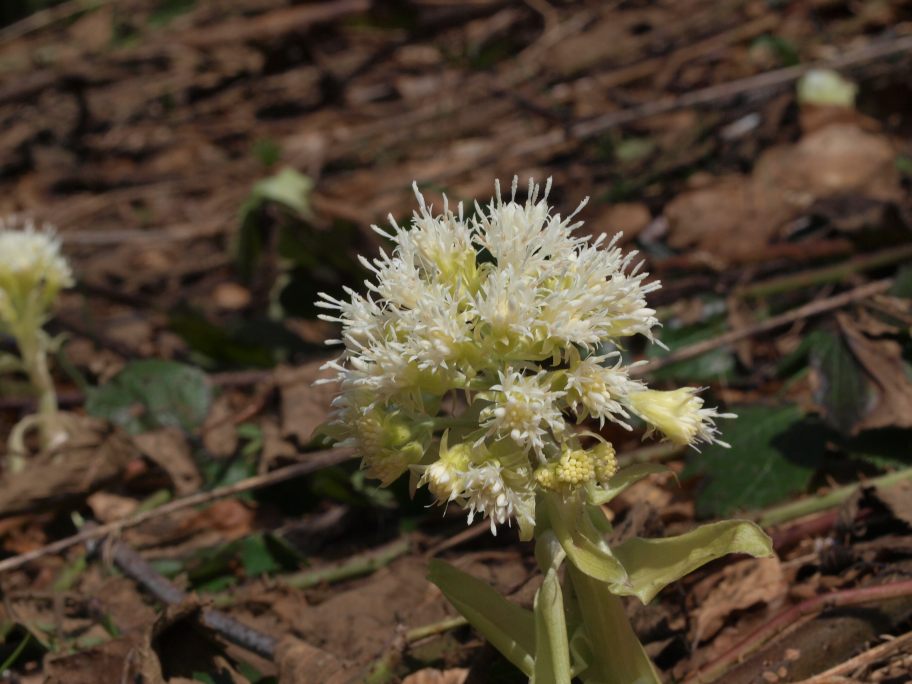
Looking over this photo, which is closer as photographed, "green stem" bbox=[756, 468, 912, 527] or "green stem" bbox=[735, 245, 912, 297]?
"green stem" bbox=[756, 468, 912, 527]

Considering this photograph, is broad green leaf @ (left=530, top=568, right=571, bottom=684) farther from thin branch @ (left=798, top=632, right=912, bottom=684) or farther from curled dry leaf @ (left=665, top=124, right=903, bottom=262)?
curled dry leaf @ (left=665, top=124, right=903, bottom=262)

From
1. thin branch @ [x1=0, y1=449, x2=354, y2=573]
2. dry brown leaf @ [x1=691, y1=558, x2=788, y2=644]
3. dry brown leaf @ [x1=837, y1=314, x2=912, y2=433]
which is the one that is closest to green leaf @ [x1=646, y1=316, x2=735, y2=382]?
dry brown leaf @ [x1=837, y1=314, x2=912, y2=433]

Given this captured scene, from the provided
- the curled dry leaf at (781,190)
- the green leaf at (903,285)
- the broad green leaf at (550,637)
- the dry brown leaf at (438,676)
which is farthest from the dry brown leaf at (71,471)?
the green leaf at (903,285)

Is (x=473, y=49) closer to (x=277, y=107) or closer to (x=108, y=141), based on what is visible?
(x=277, y=107)

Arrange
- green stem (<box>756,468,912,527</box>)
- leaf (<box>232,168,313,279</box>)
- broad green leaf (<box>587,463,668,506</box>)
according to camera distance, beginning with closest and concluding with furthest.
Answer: broad green leaf (<box>587,463,668,506</box>)
green stem (<box>756,468,912,527</box>)
leaf (<box>232,168,313,279</box>)

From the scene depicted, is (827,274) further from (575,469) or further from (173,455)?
(173,455)

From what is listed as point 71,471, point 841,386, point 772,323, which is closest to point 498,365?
point 841,386
